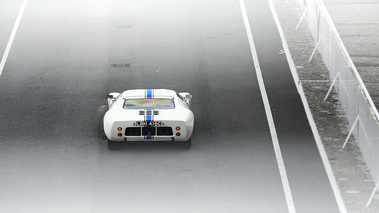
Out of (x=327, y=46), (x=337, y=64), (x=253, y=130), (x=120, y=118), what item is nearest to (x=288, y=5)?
(x=327, y=46)

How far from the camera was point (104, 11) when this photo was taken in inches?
1122

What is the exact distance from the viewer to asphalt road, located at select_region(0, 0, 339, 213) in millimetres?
16406

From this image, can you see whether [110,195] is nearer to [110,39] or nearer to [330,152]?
[330,152]

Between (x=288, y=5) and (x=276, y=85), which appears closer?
(x=276, y=85)

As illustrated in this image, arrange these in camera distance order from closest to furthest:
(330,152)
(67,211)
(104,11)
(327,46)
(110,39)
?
(67,211) → (330,152) → (327,46) → (110,39) → (104,11)

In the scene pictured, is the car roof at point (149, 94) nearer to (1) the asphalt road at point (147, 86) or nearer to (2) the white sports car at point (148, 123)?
(2) the white sports car at point (148, 123)

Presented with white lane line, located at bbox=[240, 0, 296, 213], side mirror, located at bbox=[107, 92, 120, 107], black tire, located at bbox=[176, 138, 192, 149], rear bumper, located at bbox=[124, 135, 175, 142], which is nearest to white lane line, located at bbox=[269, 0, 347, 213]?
white lane line, located at bbox=[240, 0, 296, 213]

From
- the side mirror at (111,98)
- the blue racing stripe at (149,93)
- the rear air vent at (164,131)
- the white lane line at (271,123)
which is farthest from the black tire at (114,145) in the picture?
the white lane line at (271,123)

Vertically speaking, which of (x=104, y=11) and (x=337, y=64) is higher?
(x=337, y=64)

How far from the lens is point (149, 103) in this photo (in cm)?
1894

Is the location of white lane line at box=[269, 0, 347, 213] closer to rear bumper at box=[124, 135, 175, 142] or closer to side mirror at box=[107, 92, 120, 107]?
rear bumper at box=[124, 135, 175, 142]

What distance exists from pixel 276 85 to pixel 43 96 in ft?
19.9

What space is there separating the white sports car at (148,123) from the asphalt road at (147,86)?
40 centimetres

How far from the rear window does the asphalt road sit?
86 centimetres
